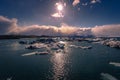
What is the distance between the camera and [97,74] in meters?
48.1

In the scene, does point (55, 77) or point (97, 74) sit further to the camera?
point (97, 74)

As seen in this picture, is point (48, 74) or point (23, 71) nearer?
point (48, 74)

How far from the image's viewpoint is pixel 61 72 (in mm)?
50094

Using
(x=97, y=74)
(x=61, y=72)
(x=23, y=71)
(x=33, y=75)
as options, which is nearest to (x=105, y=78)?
(x=97, y=74)

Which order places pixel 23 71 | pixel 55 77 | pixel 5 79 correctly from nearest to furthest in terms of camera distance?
pixel 5 79 → pixel 55 77 → pixel 23 71

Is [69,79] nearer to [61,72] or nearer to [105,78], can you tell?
[61,72]

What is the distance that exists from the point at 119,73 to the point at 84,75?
11.1 m

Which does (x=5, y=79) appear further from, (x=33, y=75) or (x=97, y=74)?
(x=97, y=74)

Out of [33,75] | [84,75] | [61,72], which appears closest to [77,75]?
[84,75]

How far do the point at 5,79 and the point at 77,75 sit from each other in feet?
66.7

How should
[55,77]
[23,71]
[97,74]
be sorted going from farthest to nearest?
[23,71], [97,74], [55,77]

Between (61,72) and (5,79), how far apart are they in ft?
55.7

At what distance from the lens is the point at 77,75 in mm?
46938

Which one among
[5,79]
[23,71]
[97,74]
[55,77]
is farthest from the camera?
[23,71]
